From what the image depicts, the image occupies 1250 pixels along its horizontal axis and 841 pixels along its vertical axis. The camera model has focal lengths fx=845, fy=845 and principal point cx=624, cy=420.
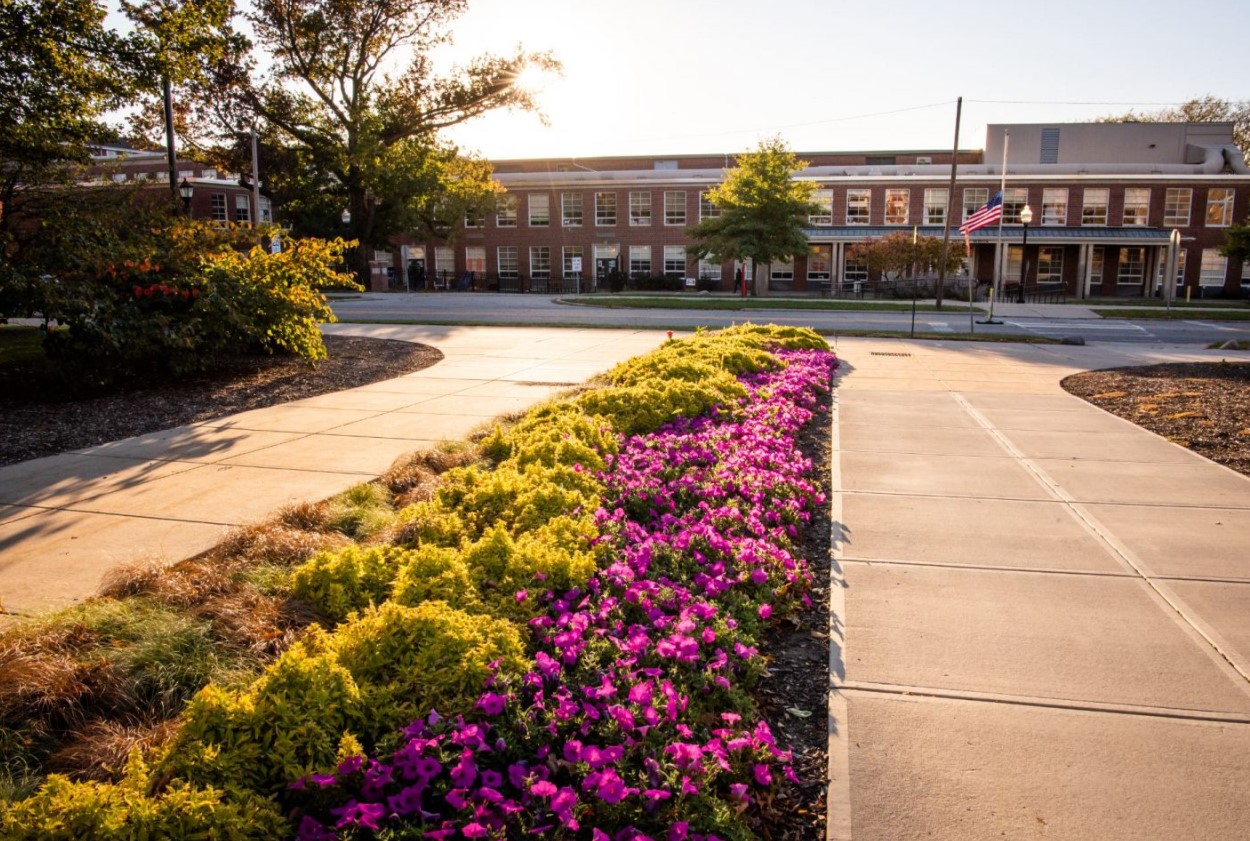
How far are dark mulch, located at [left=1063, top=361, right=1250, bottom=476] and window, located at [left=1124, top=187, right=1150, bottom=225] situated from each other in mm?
39875

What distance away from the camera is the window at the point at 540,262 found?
58031 mm

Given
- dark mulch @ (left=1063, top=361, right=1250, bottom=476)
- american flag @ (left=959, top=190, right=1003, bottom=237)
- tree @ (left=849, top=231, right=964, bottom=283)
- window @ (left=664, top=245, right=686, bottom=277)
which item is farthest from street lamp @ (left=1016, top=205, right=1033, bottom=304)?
dark mulch @ (left=1063, top=361, right=1250, bottom=476)

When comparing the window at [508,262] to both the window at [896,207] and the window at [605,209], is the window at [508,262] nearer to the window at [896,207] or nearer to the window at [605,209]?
the window at [605,209]

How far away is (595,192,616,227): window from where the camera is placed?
184 feet

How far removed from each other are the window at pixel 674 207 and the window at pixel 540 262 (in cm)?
869

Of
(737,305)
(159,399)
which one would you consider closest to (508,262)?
(737,305)

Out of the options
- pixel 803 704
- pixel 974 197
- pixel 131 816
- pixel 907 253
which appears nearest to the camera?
pixel 131 816

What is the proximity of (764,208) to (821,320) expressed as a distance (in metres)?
14.4

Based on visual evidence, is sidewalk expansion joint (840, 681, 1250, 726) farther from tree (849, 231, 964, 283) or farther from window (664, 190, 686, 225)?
window (664, 190, 686, 225)

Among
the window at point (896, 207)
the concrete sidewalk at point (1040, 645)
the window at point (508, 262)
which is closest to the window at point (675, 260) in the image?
the window at point (508, 262)

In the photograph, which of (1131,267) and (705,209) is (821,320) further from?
(1131,267)

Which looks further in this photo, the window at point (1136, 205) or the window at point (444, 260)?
the window at point (444, 260)

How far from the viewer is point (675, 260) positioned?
55469mm

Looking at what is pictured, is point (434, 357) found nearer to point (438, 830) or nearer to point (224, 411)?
point (224, 411)
